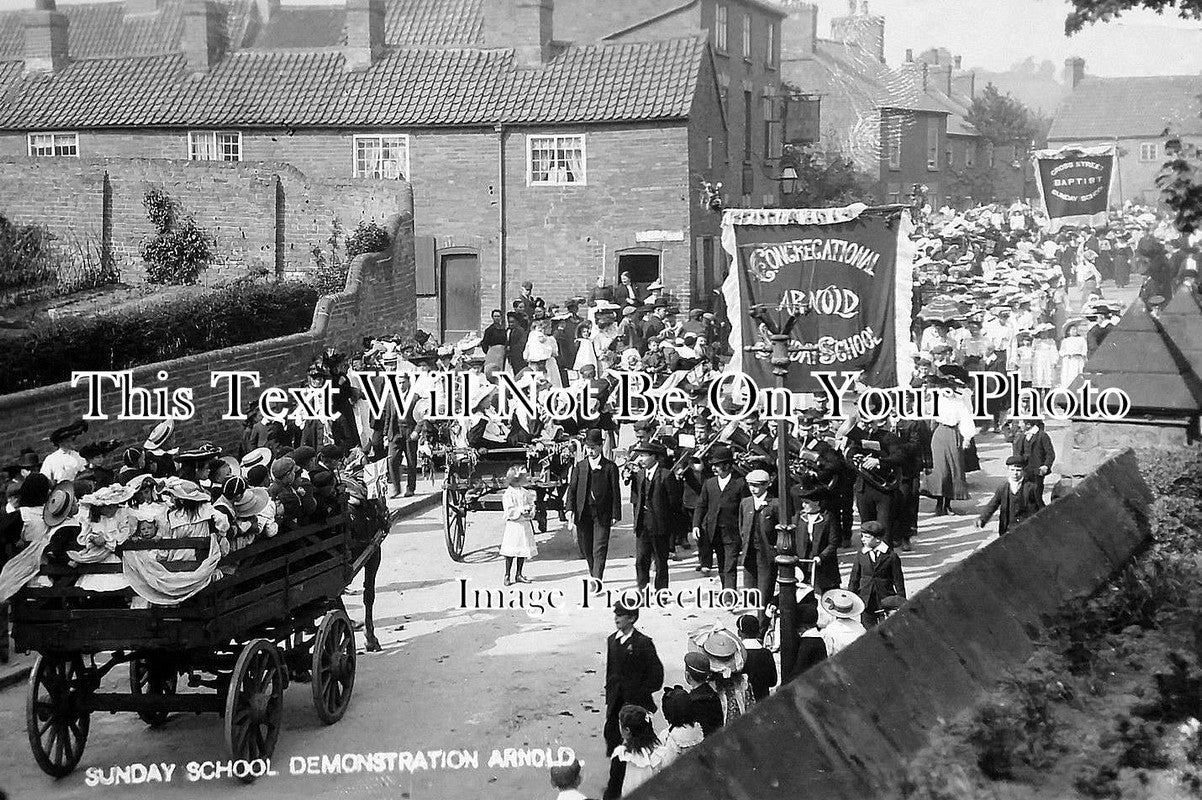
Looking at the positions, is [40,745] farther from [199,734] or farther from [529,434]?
[529,434]

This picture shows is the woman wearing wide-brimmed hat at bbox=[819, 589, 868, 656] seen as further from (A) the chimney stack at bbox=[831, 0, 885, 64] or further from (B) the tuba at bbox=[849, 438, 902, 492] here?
(A) the chimney stack at bbox=[831, 0, 885, 64]

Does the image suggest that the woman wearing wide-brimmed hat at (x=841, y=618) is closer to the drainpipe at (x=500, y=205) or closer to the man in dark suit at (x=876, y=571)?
the man in dark suit at (x=876, y=571)

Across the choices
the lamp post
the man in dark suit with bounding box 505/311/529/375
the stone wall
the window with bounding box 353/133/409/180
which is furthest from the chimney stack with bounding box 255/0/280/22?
the stone wall

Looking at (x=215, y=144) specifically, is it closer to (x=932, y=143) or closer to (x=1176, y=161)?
(x=932, y=143)

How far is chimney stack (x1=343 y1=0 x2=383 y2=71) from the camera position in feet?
94.8

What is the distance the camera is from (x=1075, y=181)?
25.3 metres

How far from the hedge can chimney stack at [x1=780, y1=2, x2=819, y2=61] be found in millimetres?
18680

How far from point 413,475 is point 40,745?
924cm

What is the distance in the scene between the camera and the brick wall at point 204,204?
992 inches

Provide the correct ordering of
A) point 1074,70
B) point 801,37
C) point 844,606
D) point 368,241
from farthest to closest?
point 801,37
point 1074,70
point 368,241
point 844,606

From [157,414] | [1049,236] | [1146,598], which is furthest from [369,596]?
[1049,236]

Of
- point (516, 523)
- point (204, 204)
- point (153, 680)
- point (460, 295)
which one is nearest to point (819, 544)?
point (516, 523)

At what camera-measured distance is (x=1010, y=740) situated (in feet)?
14.9

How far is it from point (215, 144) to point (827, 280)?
20045mm
